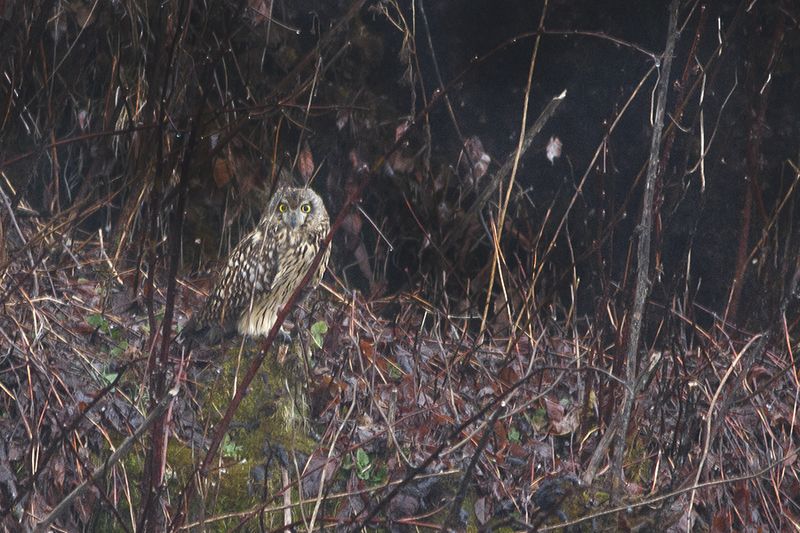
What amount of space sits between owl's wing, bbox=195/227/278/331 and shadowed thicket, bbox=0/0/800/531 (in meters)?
0.19

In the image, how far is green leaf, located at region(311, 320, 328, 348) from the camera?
151 inches

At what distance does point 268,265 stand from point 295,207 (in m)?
0.29

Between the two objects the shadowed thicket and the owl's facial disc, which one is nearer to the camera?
the shadowed thicket

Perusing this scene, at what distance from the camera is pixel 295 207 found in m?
4.20

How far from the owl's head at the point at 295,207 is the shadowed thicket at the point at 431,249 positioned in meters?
0.12

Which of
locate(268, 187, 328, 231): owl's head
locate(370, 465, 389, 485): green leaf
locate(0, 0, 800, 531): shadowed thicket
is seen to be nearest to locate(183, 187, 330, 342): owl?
locate(268, 187, 328, 231): owl's head

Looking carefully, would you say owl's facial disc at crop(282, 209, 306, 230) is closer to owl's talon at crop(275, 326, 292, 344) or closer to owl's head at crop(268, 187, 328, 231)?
owl's head at crop(268, 187, 328, 231)

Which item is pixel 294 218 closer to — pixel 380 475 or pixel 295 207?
pixel 295 207

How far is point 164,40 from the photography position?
13.0ft

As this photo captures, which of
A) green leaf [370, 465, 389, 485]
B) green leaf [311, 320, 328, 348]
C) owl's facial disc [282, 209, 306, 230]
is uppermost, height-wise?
owl's facial disc [282, 209, 306, 230]

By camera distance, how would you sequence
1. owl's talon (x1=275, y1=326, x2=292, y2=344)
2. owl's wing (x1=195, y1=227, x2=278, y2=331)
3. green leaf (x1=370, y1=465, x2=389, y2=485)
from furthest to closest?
owl's wing (x1=195, y1=227, x2=278, y2=331) → owl's talon (x1=275, y1=326, x2=292, y2=344) → green leaf (x1=370, y1=465, x2=389, y2=485)

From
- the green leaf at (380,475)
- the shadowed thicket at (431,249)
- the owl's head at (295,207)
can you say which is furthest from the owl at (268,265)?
the green leaf at (380,475)

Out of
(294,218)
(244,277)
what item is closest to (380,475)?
(244,277)

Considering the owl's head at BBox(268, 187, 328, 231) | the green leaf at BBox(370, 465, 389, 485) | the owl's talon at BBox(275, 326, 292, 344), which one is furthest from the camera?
the owl's head at BBox(268, 187, 328, 231)
